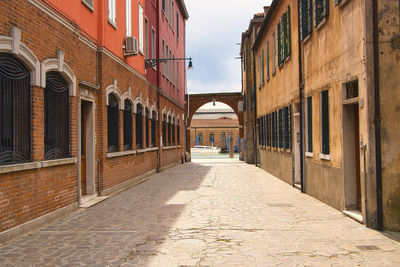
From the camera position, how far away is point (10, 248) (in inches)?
219

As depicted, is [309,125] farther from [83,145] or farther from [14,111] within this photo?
[14,111]

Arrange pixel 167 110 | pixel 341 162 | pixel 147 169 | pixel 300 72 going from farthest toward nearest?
pixel 167 110
pixel 147 169
pixel 300 72
pixel 341 162

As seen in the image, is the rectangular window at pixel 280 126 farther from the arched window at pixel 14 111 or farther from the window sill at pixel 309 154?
the arched window at pixel 14 111

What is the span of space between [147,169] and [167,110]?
660cm

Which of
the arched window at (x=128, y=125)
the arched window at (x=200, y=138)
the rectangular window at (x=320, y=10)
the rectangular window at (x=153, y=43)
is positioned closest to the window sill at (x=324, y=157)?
the rectangular window at (x=320, y=10)

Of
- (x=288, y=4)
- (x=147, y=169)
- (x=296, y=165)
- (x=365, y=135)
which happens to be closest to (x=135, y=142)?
(x=147, y=169)

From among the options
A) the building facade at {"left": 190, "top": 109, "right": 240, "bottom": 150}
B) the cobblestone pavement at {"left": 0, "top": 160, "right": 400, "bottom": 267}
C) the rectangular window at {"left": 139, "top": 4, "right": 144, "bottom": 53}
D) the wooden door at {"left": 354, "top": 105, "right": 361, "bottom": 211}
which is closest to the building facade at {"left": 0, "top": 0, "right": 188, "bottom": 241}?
the rectangular window at {"left": 139, "top": 4, "right": 144, "bottom": 53}

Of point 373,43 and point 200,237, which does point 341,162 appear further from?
point 200,237

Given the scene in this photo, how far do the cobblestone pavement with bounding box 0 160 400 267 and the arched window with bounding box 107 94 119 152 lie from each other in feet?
8.26

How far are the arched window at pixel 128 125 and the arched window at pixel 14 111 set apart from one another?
6.48 m

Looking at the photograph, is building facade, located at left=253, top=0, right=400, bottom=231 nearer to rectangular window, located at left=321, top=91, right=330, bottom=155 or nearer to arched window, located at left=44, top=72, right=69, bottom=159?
rectangular window, located at left=321, top=91, right=330, bottom=155

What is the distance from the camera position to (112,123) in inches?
468

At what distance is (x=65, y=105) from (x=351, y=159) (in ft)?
20.4

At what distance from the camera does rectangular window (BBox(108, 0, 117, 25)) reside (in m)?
11.4
